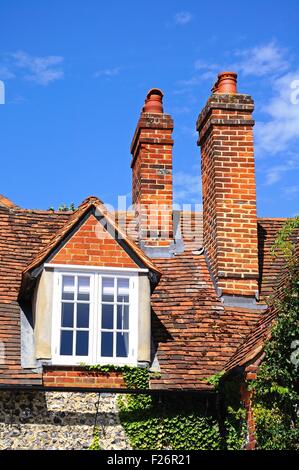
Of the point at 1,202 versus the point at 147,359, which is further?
the point at 1,202

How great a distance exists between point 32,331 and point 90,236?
1.80m

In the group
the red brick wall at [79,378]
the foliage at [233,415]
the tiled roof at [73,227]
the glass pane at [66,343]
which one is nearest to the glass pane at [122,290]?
the tiled roof at [73,227]

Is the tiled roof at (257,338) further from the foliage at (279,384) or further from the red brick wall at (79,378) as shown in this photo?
the red brick wall at (79,378)

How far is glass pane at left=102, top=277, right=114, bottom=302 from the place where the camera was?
43.6ft

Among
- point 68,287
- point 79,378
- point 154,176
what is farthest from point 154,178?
point 79,378

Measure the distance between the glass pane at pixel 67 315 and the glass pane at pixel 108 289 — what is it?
0.56m

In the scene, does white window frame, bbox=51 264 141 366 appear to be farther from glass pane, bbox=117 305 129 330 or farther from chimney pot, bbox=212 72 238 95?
chimney pot, bbox=212 72 238 95

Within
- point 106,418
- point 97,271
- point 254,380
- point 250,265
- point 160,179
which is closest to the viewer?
point 254,380

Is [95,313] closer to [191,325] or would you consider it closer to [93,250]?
[93,250]

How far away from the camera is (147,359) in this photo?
12.9 meters

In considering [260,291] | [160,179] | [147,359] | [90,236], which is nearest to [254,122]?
[160,179]

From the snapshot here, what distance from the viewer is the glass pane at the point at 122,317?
43.4 feet

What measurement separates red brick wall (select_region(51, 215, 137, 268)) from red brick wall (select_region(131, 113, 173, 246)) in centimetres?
229
